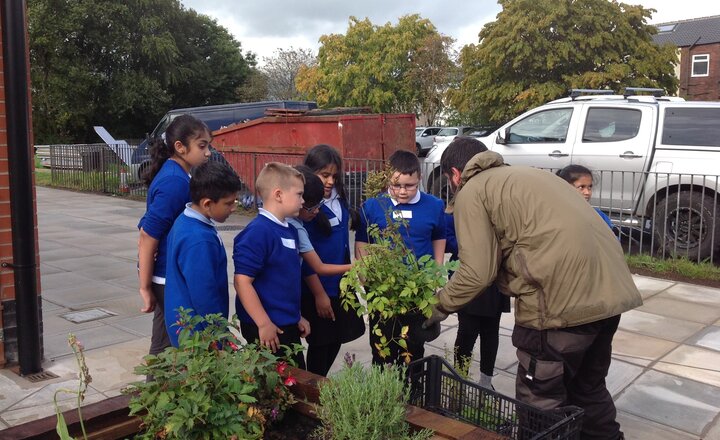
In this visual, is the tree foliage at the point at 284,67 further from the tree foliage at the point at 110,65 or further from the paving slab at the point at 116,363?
the paving slab at the point at 116,363

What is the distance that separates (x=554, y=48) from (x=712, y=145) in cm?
2038

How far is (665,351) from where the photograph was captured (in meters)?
5.18

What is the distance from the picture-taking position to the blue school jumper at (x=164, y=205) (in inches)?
129

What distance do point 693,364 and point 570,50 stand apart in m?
24.5

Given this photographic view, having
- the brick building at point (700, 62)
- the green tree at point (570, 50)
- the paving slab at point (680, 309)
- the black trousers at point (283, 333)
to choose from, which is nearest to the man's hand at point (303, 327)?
the black trousers at point (283, 333)

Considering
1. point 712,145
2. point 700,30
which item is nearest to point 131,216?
point 712,145

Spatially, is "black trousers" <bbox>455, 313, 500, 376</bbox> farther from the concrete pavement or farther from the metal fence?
the metal fence

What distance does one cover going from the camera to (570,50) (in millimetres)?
27000

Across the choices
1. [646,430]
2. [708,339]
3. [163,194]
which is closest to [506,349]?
[646,430]

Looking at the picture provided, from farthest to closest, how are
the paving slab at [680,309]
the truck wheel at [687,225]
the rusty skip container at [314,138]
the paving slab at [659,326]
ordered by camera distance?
the rusty skip container at [314,138] < the truck wheel at [687,225] < the paving slab at [680,309] < the paving slab at [659,326]

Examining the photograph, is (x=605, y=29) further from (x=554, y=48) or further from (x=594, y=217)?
(x=594, y=217)

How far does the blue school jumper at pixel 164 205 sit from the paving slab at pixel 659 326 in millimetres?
4268

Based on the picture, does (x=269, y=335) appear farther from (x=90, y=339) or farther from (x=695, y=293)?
(x=695, y=293)

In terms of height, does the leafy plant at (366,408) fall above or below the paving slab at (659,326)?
above
